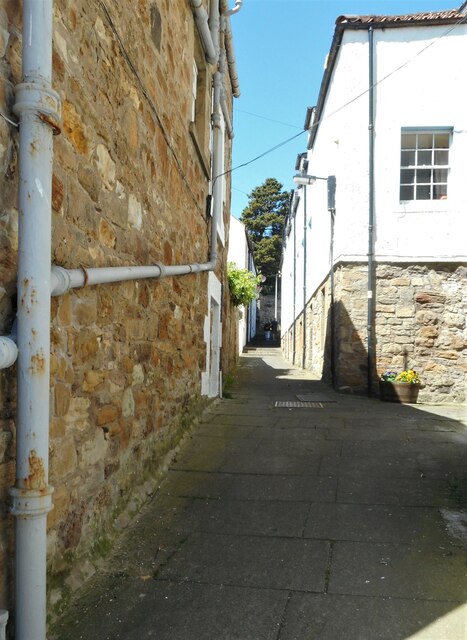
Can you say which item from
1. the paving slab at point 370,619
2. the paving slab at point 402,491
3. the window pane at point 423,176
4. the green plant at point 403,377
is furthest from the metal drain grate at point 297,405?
the paving slab at point 370,619

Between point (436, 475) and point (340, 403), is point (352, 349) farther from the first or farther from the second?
point (436, 475)

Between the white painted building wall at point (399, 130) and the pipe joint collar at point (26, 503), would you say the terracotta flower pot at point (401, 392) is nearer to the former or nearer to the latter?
the white painted building wall at point (399, 130)

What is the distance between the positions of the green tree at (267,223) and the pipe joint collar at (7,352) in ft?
140

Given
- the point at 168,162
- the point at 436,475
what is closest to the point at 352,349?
the point at 436,475

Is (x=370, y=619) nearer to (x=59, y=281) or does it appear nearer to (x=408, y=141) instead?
(x=59, y=281)

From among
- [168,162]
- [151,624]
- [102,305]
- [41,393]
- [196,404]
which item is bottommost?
[151,624]

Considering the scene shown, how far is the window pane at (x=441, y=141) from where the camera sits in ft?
29.4

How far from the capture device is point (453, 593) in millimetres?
2672

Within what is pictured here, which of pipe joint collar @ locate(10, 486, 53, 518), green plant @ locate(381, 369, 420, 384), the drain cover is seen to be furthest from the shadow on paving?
green plant @ locate(381, 369, 420, 384)

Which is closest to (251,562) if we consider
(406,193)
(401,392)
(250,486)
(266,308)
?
(250,486)

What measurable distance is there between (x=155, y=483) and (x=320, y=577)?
1.60m

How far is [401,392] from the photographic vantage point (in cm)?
821

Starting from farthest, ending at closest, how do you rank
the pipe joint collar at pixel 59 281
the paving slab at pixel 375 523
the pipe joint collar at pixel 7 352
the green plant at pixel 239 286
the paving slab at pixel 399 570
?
the green plant at pixel 239 286
the paving slab at pixel 375 523
the paving slab at pixel 399 570
the pipe joint collar at pixel 59 281
the pipe joint collar at pixel 7 352

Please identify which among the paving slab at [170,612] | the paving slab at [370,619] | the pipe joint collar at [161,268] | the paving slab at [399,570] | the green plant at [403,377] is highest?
the pipe joint collar at [161,268]
